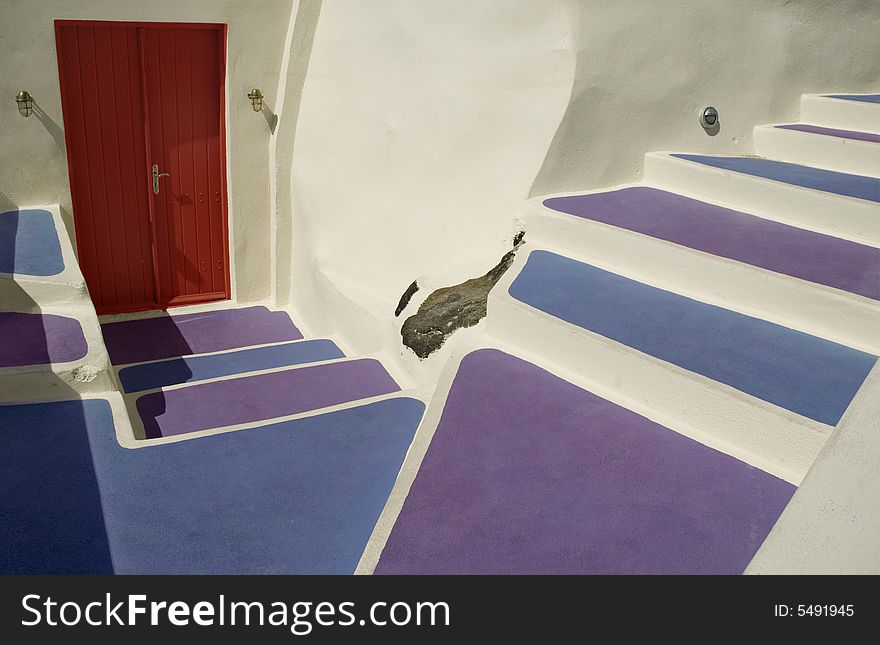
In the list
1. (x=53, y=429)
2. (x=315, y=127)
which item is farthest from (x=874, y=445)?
(x=315, y=127)

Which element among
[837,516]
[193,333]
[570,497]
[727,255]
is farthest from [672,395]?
[193,333]

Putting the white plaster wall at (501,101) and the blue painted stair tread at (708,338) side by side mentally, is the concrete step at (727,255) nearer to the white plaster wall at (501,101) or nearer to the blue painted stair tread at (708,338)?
the blue painted stair tread at (708,338)

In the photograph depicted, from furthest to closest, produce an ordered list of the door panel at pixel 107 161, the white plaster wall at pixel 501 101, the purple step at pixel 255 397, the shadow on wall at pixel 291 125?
the shadow on wall at pixel 291 125
the door panel at pixel 107 161
the white plaster wall at pixel 501 101
the purple step at pixel 255 397

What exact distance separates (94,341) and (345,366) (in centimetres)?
152

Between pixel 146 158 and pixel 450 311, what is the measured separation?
3624mm

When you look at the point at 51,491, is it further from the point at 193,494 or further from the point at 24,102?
the point at 24,102

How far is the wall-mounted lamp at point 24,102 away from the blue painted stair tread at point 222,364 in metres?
2.19

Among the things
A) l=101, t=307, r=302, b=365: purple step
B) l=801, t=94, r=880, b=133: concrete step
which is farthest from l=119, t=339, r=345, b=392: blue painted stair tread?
l=801, t=94, r=880, b=133: concrete step

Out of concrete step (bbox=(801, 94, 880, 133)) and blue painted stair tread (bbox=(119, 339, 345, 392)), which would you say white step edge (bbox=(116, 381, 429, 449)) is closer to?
blue painted stair tread (bbox=(119, 339, 345, 392))

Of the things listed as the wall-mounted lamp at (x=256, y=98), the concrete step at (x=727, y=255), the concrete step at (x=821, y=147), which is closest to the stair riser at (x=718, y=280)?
the concrete step at (x=727, y=255)

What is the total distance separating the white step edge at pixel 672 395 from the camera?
2922 mm

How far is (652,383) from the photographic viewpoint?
330 cm
